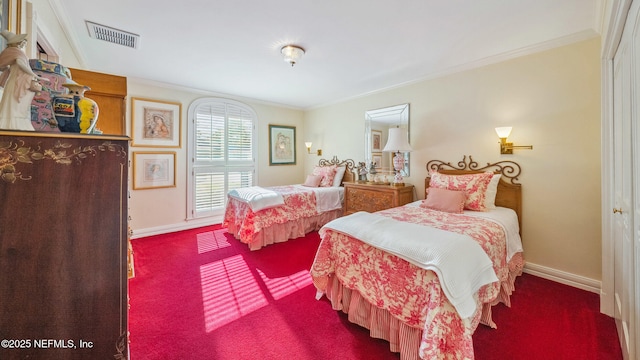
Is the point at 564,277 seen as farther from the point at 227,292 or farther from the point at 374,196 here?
the point at 227,292

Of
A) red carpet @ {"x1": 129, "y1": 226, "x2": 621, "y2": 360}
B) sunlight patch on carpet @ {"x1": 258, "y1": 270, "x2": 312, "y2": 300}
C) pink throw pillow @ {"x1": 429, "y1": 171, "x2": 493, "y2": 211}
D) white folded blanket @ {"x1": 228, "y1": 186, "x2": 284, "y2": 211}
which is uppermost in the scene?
pink throw pillow @ {"x1": 429, "y1": 171, "x2": 493, "y2": 211}

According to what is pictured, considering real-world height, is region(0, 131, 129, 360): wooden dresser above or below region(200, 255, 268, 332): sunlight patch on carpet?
above

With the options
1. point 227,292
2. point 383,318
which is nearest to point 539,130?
point 383,318

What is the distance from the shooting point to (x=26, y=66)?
2.74 ft

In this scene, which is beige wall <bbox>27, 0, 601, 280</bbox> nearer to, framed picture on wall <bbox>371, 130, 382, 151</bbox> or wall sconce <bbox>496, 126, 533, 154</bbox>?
wall sconce <bbox>496, 126, 533, 154</bbox>

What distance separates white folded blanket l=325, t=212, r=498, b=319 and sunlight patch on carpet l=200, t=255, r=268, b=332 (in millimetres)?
1128

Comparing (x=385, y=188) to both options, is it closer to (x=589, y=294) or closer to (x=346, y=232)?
(x=346, y=232)

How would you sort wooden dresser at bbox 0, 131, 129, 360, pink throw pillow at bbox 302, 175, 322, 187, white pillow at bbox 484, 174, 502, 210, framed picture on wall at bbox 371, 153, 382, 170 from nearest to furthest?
wooden dresser at bbox 0, 131, 129, 360
white pillow at bbox 484, 174, 502, 210
framed picture on wall at bbox 371, 153, 382, 170
pink throw pillow at bbox 302, 175, 322, 187

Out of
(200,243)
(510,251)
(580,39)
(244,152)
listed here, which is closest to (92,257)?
(510,251)

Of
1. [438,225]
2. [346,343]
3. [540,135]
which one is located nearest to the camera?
[346,343]

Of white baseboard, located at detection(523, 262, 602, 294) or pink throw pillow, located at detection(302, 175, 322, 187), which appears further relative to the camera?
pink throw pillow, located at detection(302, 175, 322, 187)

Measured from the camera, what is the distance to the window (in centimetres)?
446

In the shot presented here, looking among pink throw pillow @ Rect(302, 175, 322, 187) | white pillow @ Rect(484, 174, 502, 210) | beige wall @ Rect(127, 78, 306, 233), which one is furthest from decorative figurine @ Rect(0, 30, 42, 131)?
pink throw pillow @ Rect(302, 175, 322, 187)

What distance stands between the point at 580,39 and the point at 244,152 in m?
4.93
